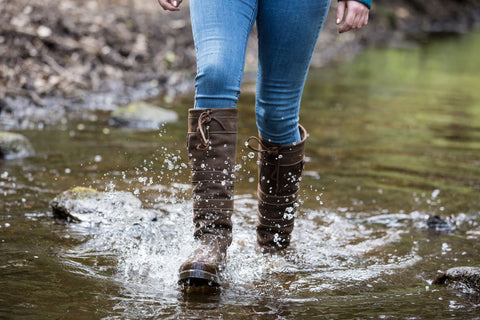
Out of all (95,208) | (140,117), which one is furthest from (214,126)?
(140,117)

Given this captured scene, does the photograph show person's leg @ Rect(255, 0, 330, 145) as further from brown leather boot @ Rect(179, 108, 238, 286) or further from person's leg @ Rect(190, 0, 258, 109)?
brown leather boot @ Rect(179, 108, 238, 286)

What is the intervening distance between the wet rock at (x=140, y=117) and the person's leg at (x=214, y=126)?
10.3 feet

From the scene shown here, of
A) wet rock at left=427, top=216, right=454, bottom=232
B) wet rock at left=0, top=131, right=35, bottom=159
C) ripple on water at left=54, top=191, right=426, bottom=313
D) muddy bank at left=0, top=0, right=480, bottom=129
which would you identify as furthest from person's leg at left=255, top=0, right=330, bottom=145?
muddy bank at left=0, top=0, right=480, bottom=129

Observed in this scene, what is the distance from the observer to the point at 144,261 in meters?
2.37

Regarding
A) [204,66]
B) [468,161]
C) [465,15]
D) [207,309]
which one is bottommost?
[207,309]

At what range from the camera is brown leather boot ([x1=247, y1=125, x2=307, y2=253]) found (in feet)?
8.27

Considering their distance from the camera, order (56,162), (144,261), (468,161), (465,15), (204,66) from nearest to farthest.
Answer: (204,66)
(144,261)
(56,162)
(468,161)
(465,15)

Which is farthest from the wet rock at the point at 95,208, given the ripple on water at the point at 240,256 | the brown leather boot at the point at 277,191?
the brown leather boot at the point at 277,191

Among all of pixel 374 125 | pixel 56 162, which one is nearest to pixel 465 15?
pixel 374 125

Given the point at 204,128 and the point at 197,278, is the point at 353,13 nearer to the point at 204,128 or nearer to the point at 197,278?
the point at 204,128

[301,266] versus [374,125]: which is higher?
[374,125]

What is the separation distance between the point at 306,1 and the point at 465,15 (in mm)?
28317

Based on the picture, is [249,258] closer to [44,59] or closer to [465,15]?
[44,59]

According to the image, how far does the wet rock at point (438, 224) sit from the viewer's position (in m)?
3.03
